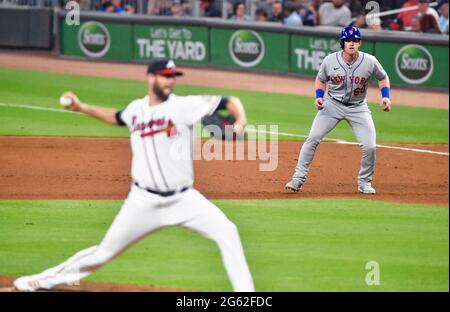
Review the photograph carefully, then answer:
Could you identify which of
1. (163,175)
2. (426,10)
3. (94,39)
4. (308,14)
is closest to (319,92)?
(163,175)

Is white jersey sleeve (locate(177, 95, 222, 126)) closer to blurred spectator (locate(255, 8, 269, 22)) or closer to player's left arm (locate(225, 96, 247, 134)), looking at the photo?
player's left arm (locate(225, 96, 247, 134))

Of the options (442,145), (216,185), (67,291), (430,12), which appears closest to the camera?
(67,291)

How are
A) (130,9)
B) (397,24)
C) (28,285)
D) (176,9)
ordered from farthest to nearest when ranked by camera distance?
(130,9) → (176,9) → (397,24) → (28,285)

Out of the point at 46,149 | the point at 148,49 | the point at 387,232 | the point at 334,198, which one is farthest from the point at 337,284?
the point at 148,49

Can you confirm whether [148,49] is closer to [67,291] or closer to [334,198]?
[334,198]

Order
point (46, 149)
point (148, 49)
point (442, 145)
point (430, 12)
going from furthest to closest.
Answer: point (148, 49), point (430, 12), point (442, 145), point (46, 149)

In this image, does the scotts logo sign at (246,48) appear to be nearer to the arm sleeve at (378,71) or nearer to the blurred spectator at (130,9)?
the blurred spectator at (130,9)

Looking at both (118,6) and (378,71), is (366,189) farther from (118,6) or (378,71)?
(118,6)
